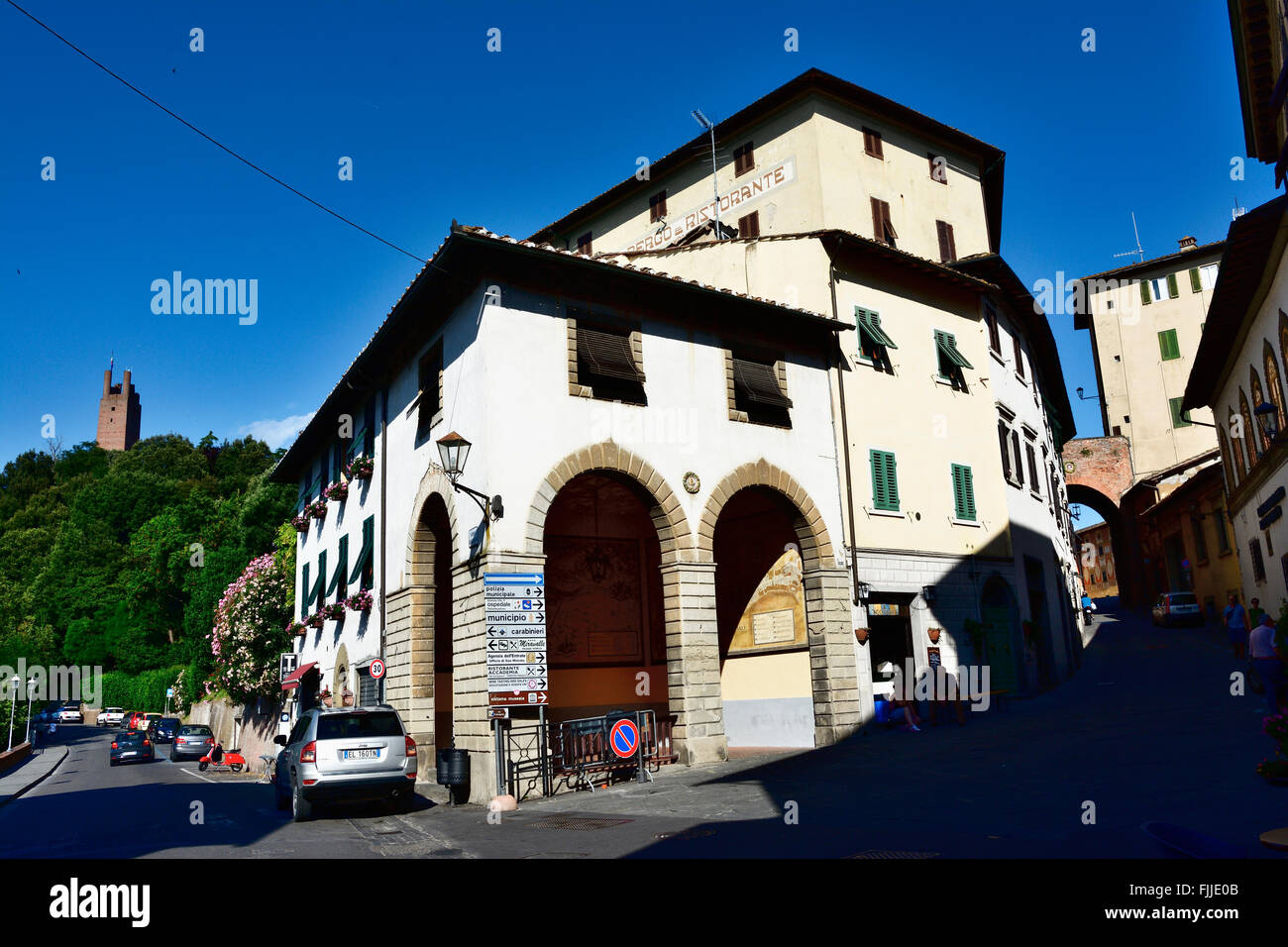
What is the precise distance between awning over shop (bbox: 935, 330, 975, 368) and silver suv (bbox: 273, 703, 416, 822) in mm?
15706

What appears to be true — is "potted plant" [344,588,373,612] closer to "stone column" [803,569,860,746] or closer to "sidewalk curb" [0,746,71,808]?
"sidewalk curb" [0,746,71,808]

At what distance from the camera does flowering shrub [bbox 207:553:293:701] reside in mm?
30562

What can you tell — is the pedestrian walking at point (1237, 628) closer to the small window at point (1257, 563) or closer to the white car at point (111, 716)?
the small window at point (1257, 563)

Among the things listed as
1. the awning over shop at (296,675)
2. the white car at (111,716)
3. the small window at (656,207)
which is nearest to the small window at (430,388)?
the awning over shop at (296,675)

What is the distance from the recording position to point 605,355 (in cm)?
1698

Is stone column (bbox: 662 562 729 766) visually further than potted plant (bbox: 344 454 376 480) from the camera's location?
No

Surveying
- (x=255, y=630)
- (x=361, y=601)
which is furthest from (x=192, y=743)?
(x=361, y=601)

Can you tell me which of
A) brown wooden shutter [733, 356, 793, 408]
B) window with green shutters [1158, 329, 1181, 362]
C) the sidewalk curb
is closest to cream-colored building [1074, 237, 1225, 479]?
window with green shutters [1158, 329, 1181, 362]

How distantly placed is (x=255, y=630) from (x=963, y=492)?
22334 mm
